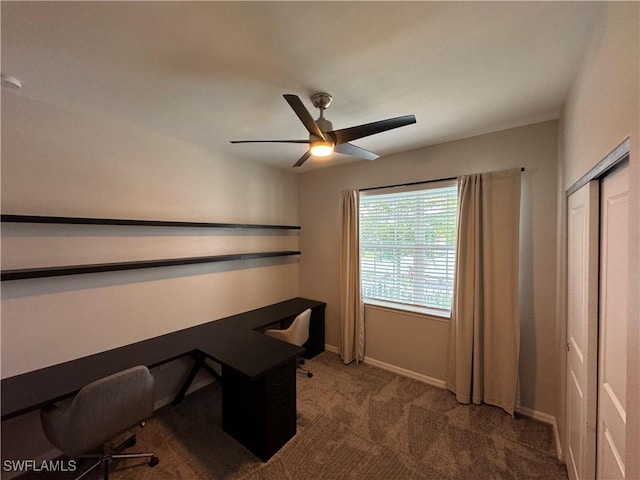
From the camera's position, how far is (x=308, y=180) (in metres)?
3.81

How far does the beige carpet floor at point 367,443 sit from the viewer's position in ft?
5.85

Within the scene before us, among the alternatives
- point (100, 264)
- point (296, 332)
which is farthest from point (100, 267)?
point (296, 332)

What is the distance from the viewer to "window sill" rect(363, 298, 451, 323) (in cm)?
276

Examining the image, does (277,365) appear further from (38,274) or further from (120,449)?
(38,274)

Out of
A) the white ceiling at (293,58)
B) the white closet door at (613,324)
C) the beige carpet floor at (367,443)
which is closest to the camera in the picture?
the white closet door at (613,324)

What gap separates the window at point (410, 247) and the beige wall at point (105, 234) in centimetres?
159

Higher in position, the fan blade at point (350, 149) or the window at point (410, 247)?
the fan blade at point (350, 149)

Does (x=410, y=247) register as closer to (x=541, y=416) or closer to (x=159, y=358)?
(x=541, y=416)

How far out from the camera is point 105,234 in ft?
6.95

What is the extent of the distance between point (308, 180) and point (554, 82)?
108 inches

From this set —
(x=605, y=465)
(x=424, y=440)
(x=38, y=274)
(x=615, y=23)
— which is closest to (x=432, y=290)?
(x=424, y=440)

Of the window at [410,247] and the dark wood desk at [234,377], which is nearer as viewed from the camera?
the dark wood desk at [234,377]

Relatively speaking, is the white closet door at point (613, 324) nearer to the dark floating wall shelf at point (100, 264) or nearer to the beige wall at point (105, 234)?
the dark floating wall shelf at point (100, 264)

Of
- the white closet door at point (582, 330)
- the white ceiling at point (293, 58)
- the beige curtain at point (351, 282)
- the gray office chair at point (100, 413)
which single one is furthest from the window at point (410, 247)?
the gray office chair at point (100, 413)
